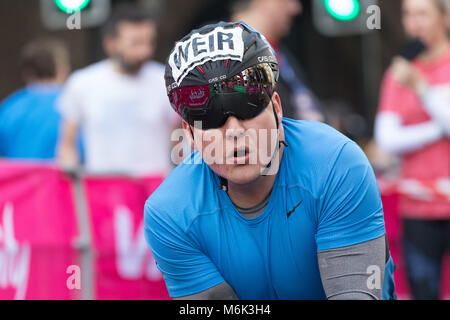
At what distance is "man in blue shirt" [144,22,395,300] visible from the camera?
257 cm

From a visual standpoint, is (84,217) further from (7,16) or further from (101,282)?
(7,16)

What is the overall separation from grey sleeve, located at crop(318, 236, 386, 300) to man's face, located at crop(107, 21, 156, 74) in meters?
3.83

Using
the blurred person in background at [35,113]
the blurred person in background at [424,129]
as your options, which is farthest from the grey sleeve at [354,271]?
the blurred person in background at [35,113]

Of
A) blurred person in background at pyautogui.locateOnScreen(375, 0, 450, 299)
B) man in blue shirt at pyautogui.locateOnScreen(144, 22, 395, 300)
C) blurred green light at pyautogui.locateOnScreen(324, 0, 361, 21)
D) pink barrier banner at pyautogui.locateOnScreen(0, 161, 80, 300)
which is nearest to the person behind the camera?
man in blue shirt at pyautogui.locateOnScreen(144, 22, 395, 300)

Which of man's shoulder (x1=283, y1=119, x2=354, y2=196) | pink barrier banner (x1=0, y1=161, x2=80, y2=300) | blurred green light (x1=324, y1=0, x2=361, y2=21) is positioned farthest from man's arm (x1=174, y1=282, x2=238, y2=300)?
blurred green light (x1=324, y1=0, x2=361, y2=21)

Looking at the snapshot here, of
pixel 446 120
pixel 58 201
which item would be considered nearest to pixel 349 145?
pixel 446 120

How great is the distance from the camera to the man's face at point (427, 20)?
5434mm

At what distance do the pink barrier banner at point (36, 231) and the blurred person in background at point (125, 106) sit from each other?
0.52m

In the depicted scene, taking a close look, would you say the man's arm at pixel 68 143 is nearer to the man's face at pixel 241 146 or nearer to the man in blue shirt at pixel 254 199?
the man in blue shirt at pixel 254 199

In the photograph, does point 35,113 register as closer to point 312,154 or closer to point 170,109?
point 170,109

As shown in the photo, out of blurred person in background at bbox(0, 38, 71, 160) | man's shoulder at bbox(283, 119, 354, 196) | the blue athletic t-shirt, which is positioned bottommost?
the blue athletic t-shirt

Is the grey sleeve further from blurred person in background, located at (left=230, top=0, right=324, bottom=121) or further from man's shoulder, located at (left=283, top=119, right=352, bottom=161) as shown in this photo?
blurred person in background, located at (left=230, top=0, right=324, bottom=121)

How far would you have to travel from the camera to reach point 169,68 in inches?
104

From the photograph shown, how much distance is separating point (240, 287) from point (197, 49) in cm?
88
